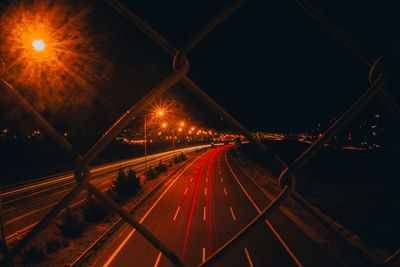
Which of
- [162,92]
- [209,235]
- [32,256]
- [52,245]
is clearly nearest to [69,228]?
[52,245]

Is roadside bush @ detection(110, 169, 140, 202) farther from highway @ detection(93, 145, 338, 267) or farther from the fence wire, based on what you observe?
the fence wire

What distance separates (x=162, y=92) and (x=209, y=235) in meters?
12.1

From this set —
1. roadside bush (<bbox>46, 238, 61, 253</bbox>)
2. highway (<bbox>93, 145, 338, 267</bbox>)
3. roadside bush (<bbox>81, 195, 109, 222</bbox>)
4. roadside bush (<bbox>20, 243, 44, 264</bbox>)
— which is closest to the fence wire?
highway (<bbox>93, 145, 338, 267</bbox>)

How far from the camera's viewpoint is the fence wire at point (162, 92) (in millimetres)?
889

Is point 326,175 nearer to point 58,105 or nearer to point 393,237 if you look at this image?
point 393,237

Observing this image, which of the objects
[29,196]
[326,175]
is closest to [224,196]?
[29,196]

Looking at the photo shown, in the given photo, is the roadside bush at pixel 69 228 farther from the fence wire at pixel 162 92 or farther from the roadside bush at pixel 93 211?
the fence wire at pixel 162 92

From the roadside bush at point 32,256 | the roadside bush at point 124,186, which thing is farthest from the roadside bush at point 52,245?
the roadside bush at point 124,186

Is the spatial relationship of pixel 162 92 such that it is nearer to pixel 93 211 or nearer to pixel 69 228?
pixel 69 228

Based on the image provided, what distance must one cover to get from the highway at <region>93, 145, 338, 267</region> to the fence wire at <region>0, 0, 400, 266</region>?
18.6 feet

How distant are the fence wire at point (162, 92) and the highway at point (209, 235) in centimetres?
566

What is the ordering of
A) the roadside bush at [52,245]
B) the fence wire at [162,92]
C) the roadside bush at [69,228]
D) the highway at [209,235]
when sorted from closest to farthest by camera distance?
the fence wire at [162,92]
the roadside bush at [52,245]
the highway at [209,235]
the roadside bush at [69,228]

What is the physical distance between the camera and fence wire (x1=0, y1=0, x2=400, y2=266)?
35.0 inches

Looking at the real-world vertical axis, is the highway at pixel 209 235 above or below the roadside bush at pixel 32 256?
below
